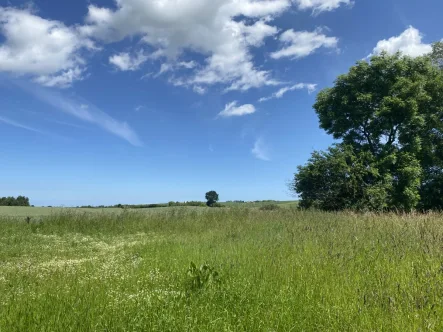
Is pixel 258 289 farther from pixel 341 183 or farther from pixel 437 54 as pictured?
pixel 437 54

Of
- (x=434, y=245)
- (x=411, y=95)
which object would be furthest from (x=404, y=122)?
(x=434, y=245)

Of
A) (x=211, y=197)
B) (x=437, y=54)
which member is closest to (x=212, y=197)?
(x=211, y=197)

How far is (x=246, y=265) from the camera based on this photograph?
620 centimetres

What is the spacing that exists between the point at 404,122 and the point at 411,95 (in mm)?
2247

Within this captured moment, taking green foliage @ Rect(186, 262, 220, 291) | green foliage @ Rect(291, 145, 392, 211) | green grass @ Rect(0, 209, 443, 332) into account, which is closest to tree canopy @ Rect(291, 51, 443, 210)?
green foliage @ Rect(291, 145, 392, 211)

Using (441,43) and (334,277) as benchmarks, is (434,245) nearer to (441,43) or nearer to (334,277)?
(334,277)

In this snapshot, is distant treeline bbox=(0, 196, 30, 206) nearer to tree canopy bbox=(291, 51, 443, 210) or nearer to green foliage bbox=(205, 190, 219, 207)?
green foliage bbox=(205, 190, 219, 207)

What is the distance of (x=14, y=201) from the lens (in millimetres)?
39531

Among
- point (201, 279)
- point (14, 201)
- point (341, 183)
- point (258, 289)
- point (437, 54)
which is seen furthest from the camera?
point (14, 201)

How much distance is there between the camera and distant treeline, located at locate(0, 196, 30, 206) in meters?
38.7

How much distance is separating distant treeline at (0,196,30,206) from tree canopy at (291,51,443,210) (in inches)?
1422

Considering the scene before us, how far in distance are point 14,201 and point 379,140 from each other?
43840 mm

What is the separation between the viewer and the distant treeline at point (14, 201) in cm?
3865

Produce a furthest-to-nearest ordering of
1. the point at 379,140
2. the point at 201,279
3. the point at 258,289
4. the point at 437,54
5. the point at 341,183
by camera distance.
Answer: the point at 437,54, the point at 379,140, the point at 341,183, the point at 201,279, the point at 258,289
